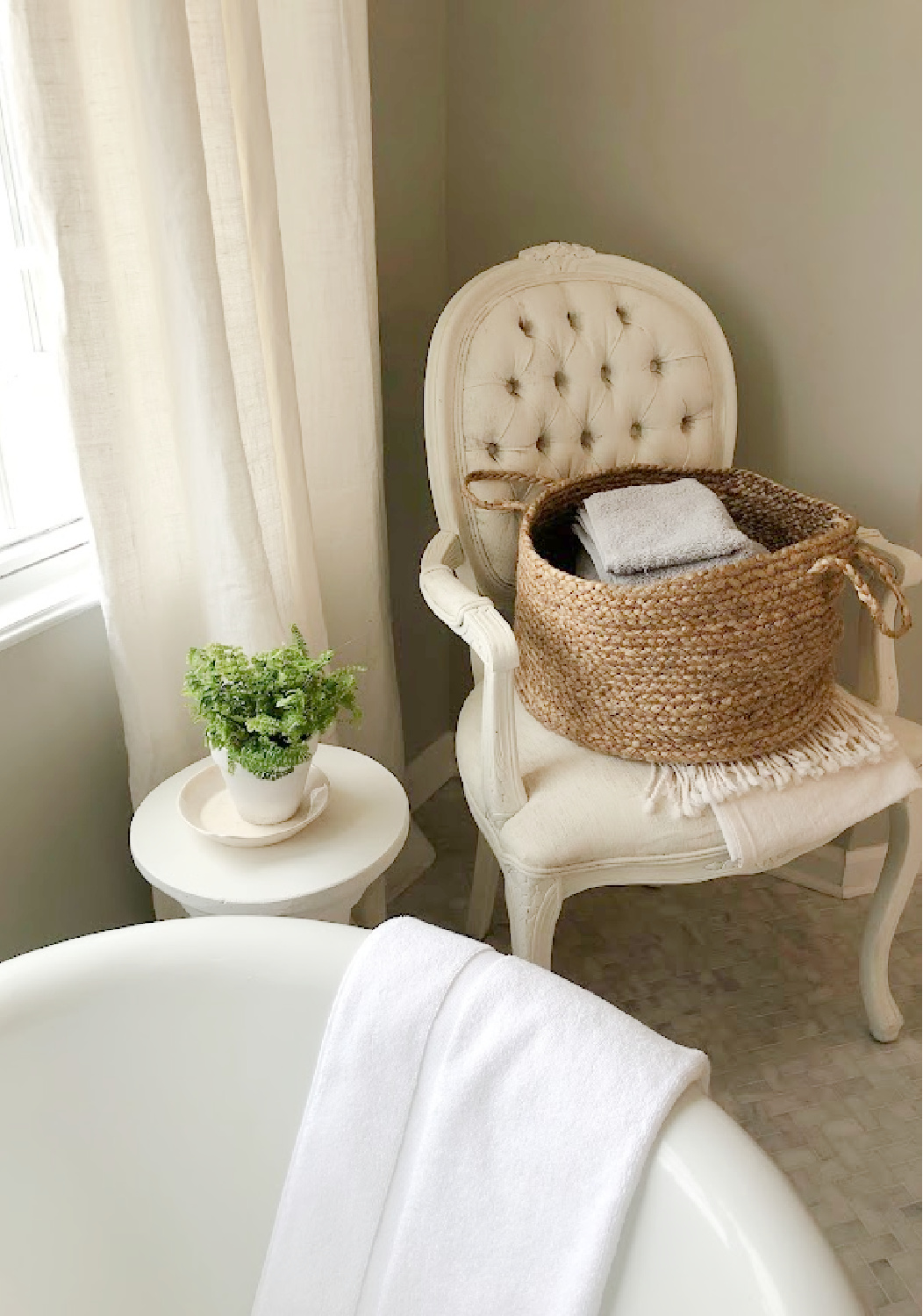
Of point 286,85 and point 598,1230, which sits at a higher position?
point 286,85

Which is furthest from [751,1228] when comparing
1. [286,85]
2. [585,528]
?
[286,85]

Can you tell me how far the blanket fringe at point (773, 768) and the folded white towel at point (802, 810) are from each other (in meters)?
0.01

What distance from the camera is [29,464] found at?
1460 millimetres

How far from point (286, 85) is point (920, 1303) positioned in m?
1.64

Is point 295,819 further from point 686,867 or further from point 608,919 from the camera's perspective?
point 608,919

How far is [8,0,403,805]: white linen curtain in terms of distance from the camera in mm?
1212

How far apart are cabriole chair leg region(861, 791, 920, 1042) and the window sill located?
1094mm

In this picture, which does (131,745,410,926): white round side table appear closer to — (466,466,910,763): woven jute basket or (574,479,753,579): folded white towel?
(466,466,910,763): woven jute basket

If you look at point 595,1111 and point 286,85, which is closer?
point 595,1111

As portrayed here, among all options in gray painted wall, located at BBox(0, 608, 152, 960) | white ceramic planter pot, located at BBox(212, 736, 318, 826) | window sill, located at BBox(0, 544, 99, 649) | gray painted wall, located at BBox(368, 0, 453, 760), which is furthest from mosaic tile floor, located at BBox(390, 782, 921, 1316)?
window sill, located at BBox(0, 544, 99, 649)

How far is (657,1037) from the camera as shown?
921 millimetres

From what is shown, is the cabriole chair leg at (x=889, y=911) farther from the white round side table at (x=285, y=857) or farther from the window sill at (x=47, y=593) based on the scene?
the window sill at (x=47, y=593)

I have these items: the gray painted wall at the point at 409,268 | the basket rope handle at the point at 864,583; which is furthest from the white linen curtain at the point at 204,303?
the basket rope handle at the point at 864,583

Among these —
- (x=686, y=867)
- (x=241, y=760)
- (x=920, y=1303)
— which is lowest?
(x=920, y=1303)
